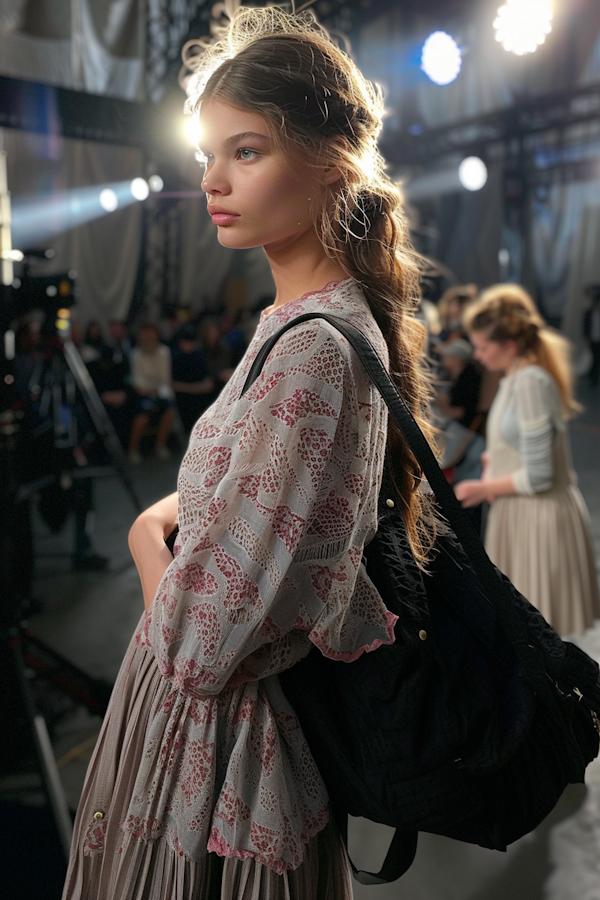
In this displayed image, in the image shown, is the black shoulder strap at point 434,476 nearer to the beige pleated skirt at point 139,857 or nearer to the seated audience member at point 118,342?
the beige pleated skirt at point 139,857

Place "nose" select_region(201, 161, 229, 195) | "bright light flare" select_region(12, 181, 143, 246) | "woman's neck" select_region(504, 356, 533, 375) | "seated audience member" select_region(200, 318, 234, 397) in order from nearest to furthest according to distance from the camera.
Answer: "nose" select_region(201, 161, 229, 195) → "woman's neck" select_region(504, 356, 533, 375) → "seated audience member" select_region(200, 318, 234, 397) → "bright light flare" select_region(12, 181, 143, 246)

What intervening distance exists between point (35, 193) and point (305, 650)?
8776 millimetres

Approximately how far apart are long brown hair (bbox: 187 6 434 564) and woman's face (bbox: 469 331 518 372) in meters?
1.66

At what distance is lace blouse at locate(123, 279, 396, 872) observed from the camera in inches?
32.0

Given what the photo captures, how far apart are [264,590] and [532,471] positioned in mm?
2024

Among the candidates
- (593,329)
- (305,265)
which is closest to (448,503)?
(305,265)

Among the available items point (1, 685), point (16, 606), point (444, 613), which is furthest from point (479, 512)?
point (1, 685)

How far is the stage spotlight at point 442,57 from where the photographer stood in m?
3.52

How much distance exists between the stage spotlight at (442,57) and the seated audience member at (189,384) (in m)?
3.96

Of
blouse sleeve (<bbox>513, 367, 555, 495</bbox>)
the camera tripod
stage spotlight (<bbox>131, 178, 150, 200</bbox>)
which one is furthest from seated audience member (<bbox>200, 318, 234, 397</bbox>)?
blouse sleeve (<bbox>513, 367, 555, 495</bbox>)

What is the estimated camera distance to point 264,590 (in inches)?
31.9

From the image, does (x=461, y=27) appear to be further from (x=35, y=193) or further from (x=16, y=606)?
(x=16, y=606)

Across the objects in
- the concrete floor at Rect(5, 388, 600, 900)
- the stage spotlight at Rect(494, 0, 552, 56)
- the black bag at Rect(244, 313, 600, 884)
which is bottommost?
the concrete floor at Rect(5, 388, 600, 900)

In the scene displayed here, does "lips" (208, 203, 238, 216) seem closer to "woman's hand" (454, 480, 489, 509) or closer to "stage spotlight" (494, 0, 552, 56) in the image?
"stage spotlight" (494, 0, 552, 56)
